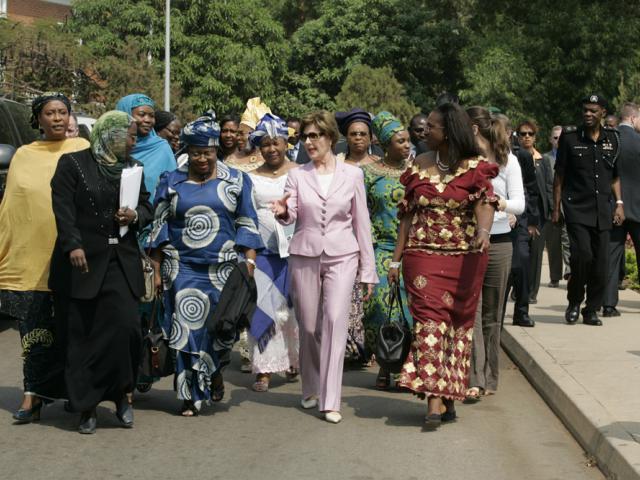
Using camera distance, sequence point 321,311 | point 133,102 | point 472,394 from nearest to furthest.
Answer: point 321,311, point 472,394, point 133,102

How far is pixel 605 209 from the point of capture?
12.9 m

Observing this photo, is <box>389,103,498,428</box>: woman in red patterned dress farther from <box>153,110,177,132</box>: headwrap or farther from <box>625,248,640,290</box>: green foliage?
<box>625,248,640,290</box>: green foliage

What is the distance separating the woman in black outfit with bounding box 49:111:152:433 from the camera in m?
8.31

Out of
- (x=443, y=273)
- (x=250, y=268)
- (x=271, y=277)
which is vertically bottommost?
(x=271, y=277)

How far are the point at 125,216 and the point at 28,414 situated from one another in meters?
1.38

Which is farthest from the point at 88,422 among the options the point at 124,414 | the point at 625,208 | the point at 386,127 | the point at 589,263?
the point at 625,208

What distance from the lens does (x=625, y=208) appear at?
13.7 m

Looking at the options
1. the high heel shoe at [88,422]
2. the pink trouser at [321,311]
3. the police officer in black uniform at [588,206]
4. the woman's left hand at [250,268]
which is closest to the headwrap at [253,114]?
the police officer in black uniform at [588,206]

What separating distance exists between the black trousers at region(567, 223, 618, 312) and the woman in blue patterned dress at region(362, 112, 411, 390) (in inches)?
117

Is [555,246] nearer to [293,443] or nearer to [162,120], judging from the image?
[162,120]

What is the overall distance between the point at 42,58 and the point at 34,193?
23232mm

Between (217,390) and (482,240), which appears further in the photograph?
(217,390)

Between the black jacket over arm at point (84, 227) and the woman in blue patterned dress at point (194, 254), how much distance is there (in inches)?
17.2

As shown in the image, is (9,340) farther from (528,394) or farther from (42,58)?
(42,58)
